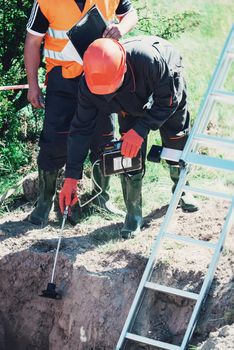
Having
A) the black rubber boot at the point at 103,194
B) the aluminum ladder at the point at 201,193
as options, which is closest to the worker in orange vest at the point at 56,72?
the black rubber boot at the point at 103,194

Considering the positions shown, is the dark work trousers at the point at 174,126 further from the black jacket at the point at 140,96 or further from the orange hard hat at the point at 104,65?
the orange hard hat at the point at 104,65

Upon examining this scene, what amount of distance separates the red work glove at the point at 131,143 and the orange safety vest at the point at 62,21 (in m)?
0.83

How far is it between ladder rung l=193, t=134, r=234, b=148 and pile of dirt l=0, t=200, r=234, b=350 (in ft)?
2.31

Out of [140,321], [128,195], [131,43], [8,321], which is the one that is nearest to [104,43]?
[131,43]

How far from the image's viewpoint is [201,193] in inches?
242

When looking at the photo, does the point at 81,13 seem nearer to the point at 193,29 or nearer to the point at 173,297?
the point at 173,297

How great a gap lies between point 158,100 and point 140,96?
0.15m

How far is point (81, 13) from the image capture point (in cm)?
682

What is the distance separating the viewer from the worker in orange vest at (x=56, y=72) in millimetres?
6820

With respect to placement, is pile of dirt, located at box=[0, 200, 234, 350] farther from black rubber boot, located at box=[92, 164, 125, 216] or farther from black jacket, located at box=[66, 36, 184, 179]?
black jacket, located at box=[66, 36, 184, 179]

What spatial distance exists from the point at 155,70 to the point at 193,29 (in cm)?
444

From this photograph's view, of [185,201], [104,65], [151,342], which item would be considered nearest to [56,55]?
[104,65]

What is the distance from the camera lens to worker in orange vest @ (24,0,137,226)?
682 centimetres

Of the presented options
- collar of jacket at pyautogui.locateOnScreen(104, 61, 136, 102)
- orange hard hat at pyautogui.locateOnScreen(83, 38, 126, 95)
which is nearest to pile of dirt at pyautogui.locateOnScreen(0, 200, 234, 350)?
collar of jacket at pyautogui.locateOnScreen(104, 61, 136, 102)
